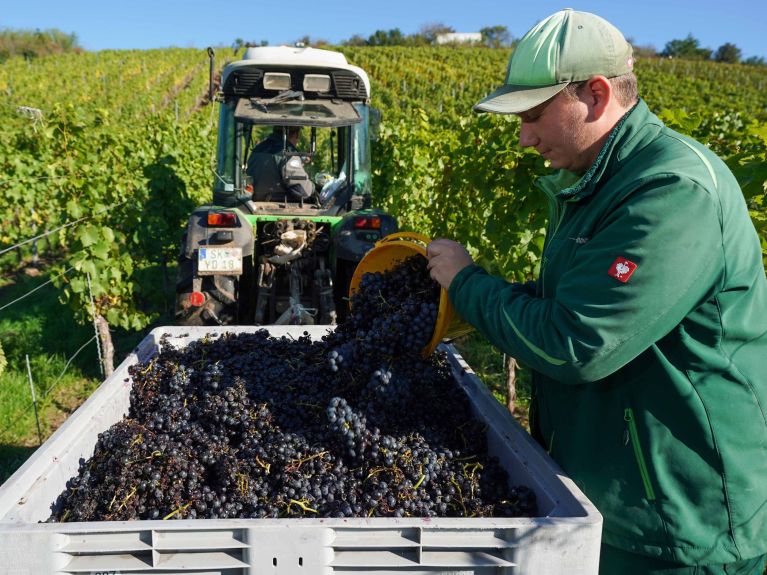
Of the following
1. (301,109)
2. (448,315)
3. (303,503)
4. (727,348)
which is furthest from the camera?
(301,109)

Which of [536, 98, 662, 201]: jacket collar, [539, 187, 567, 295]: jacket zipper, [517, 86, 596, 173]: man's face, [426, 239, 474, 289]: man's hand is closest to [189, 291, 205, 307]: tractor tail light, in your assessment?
[426, 239, 474, 289]: man's hand

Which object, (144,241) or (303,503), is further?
(144,241)

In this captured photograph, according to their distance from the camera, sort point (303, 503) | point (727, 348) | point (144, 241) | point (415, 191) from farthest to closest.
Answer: point (415, 191), point (144, 241), point (303, 503), point (727, 348)

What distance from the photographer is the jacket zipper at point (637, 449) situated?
4.74 ft

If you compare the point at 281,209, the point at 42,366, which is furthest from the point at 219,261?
the point at 42,366

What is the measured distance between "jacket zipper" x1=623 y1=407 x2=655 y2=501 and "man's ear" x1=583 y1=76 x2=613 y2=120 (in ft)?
2.36

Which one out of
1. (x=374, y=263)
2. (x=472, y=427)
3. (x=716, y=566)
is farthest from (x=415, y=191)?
(x=716, y=566)

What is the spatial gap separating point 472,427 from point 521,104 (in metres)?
0.98

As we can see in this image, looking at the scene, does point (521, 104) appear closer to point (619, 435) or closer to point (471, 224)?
point (619, 435)

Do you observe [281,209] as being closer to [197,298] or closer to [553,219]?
[197,298]

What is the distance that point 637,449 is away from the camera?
1.46 m

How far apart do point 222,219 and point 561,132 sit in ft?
10.7

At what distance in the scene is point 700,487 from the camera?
1.43m

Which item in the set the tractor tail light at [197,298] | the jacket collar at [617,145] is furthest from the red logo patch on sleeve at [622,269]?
the tractor tail light at [197,298]
